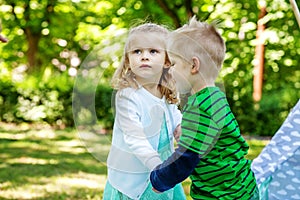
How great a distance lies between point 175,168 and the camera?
1.96 metres

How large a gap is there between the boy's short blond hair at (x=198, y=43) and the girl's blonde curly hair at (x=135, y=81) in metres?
0.10

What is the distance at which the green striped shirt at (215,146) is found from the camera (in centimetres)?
194

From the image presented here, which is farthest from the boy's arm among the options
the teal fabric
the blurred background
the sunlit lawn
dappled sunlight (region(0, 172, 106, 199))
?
dappled sunlight (region(0, 172, 106, 199))

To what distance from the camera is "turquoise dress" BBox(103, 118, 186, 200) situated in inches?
89.0

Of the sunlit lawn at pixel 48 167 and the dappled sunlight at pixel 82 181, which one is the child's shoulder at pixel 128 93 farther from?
the dappled sunlight at pixel 82 181

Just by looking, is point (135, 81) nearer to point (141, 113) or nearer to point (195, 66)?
point (141, 113)

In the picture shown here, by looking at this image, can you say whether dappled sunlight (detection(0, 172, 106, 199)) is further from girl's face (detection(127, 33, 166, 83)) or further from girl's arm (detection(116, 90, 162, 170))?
girl's face (detection(127, 33, 166, 83))

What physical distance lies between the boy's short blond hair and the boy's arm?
1.00 ft

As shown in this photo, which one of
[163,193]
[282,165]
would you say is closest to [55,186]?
[282,165]

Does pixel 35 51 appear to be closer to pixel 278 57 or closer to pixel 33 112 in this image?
pixel 33 112

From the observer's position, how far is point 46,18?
13.5 meters

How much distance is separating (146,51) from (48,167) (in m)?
4.36

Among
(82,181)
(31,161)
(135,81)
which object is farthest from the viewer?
(31,161)

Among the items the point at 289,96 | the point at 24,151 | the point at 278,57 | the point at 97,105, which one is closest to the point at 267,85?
the point at 278,57
